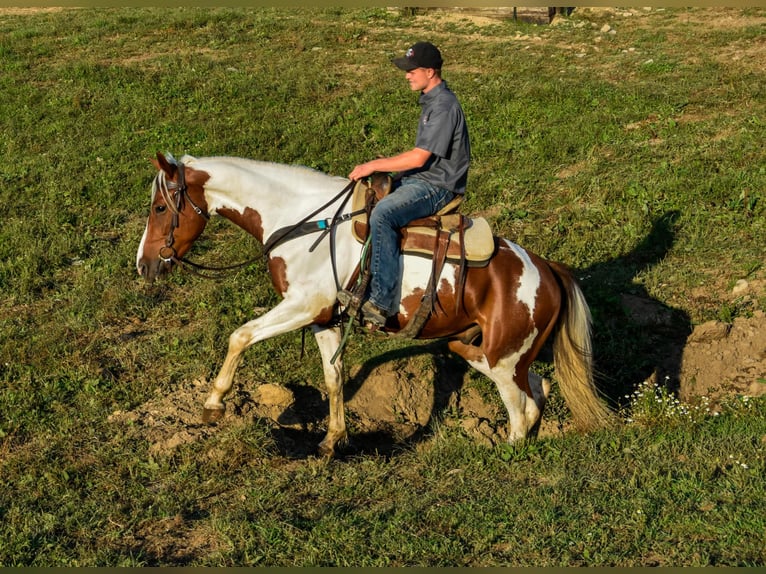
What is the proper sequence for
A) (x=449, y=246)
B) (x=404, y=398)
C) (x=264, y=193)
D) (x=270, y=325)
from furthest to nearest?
(x=404, y=398), (x=264, y=193), (x=449, y=246), (x=270, y=325)

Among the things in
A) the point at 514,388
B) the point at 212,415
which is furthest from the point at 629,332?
the point at 212,415

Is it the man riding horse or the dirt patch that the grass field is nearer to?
the dirt patch

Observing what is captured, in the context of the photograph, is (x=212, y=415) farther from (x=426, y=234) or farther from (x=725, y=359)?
(x=725, y=359)

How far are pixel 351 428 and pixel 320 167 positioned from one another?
6534 mm

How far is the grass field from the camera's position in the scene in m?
6.24

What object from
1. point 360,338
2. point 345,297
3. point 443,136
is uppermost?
point 443,136

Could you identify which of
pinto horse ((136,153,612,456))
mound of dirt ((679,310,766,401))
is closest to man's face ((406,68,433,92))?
pinto horse ((136,153,612,456))

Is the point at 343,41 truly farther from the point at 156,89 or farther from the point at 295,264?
the point at 295,264

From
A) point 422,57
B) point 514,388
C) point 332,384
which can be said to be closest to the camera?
point 422,57

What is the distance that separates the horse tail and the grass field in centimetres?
24

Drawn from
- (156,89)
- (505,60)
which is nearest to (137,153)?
(156,89)

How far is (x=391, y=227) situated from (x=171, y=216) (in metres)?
1.85

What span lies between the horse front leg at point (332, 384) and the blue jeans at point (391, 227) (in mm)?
842

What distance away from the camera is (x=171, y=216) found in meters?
7.68
